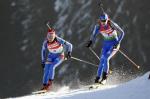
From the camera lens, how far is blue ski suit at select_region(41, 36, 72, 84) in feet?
64.4

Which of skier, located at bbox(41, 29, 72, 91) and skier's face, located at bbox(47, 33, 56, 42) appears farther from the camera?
skier, located at bbox(41, 29, 72, 91)

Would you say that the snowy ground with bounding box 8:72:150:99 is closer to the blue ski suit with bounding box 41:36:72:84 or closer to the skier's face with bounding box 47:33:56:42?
the blue ski suit with bounding box 41:36:72:84

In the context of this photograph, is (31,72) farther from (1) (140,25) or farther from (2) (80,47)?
(1) (140,25)

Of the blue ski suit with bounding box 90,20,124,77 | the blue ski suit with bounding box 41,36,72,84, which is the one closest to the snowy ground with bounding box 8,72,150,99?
the blue ski suit with bounding box 41,36,72,84

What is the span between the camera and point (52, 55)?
19.9m

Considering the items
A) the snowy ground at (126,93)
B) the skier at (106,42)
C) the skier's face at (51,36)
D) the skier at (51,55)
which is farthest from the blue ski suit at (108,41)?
the snowy ground at (126,93)

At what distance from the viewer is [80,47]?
32.8m

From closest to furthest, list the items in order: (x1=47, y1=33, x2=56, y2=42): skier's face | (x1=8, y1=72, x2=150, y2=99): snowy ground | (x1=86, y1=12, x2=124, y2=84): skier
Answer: (x1=8, y1=72, x2=150, y2=99): snowy ground → (x1=47, y1=33, x2=56, y2=42): skier's face → (x1=86, y1=12, x2=124, y2=84): skier

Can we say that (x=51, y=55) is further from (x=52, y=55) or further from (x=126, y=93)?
(x=126, y=93)

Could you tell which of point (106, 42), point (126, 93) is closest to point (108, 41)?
point (106, 42)

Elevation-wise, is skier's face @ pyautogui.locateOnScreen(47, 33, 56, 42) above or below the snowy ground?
above

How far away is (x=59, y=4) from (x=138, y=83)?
18427 mm

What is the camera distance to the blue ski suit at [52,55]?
773 inches

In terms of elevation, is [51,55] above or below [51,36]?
below
